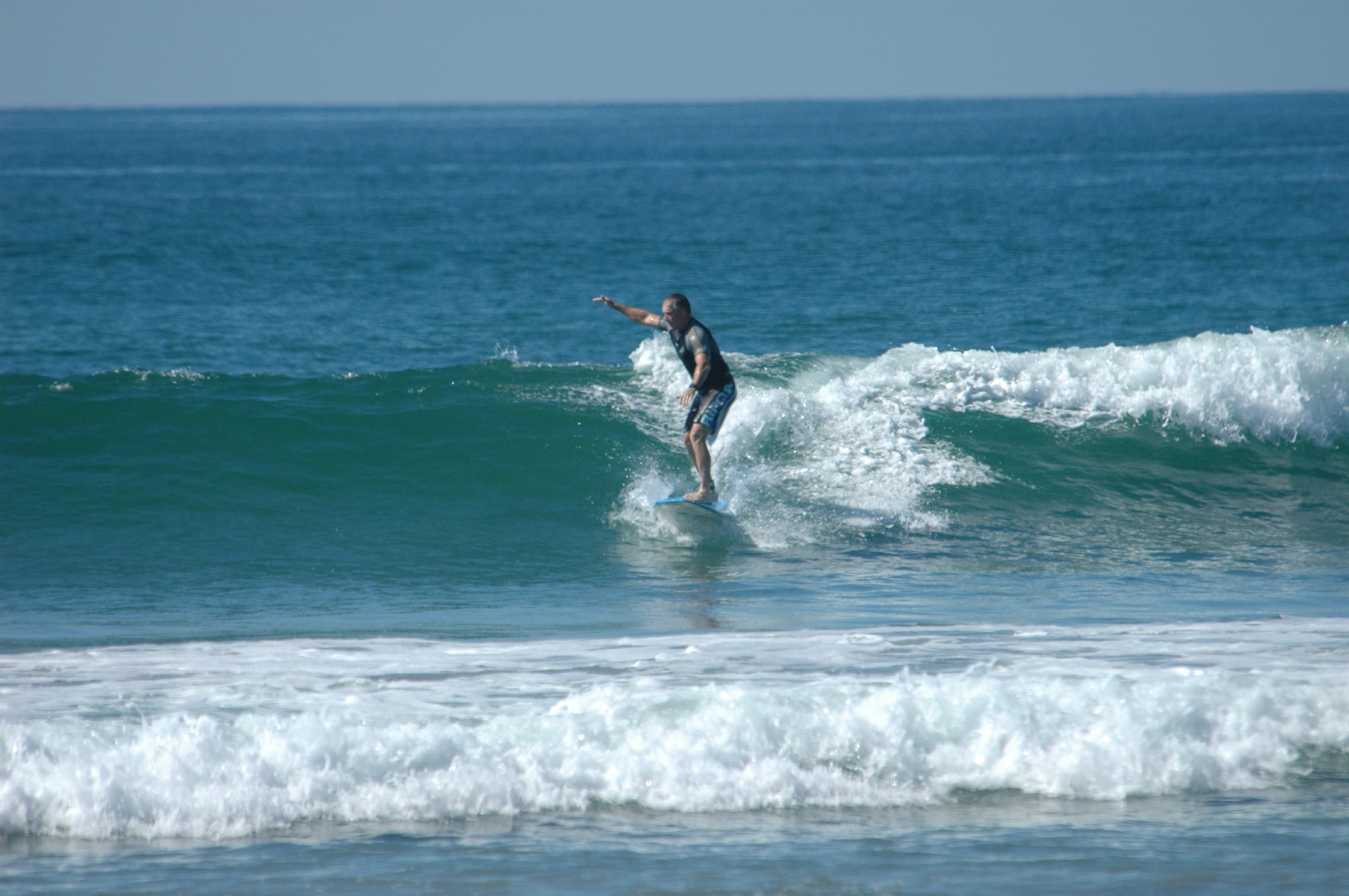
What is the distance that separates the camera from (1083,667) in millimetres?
6145

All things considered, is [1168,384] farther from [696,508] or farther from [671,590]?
[671,590]

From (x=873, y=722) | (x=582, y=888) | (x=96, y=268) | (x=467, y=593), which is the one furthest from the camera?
(x=96, y=268)

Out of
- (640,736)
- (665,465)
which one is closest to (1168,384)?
(665,465)

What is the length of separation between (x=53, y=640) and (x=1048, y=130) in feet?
389

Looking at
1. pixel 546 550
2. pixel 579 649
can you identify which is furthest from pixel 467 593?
pixel 579 649

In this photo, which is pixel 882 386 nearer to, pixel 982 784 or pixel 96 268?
pixel 982 784

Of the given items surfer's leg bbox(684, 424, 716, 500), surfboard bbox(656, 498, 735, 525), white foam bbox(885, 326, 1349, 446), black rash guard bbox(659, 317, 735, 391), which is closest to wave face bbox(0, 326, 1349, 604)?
white foam bbox(885, 326, 1349, 446)

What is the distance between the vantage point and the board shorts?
937 centimetres

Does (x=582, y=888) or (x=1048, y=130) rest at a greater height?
(x=1048, y=130)

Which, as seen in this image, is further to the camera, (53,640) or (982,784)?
(53,640)

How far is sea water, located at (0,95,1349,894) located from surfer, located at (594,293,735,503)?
2.27 ft

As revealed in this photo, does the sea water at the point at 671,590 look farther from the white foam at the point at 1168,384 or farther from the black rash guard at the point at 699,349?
the black rash guard at the point at 699,349

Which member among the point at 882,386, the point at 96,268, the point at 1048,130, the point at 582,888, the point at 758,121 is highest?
the point at 758,121

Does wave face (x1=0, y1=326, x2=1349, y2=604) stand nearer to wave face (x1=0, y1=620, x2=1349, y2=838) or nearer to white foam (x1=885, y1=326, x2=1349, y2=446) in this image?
white foam (x1=885, y1=326, x2=1349, y2=446)
